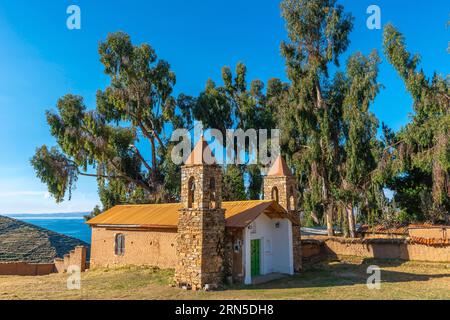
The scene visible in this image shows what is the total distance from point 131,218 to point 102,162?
1404 centimetres

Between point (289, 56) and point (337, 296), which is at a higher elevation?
point (289, 56)

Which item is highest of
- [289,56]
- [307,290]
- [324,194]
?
[289,56]

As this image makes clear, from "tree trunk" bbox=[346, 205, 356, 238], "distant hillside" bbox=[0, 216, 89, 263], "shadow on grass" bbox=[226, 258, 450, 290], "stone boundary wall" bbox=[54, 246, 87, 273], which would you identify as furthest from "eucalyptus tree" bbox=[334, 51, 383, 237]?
"distant hillside" bbox=[0, 216, 89, 263]

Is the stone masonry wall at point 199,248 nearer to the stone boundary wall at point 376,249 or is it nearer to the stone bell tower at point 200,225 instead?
the stone bell tower at point 200,225

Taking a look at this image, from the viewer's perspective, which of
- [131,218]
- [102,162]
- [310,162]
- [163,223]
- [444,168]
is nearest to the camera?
[163,223]

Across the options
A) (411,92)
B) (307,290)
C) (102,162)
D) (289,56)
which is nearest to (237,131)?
(289,56)

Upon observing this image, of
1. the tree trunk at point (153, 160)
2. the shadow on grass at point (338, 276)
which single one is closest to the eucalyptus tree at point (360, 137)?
the shadow on grass at point (338, 276)

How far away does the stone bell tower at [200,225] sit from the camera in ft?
53.2

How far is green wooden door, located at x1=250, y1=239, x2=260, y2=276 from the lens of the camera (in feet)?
62.8

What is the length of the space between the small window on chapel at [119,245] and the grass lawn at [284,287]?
4.68ft

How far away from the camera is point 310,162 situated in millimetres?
30375

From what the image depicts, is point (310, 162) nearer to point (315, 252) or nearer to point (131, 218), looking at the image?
point (315, 252)

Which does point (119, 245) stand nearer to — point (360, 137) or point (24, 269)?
point (24, 269)

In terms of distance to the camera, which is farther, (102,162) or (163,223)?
(102,162)
